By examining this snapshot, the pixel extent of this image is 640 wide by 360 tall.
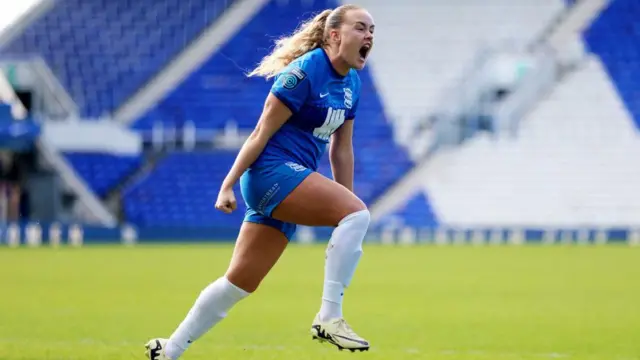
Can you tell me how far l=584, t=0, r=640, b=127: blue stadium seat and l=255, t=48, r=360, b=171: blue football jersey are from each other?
1356 inches

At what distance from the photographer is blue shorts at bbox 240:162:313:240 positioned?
7.24m

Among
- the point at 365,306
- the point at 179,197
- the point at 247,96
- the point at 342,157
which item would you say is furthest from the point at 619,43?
the point at 342,157

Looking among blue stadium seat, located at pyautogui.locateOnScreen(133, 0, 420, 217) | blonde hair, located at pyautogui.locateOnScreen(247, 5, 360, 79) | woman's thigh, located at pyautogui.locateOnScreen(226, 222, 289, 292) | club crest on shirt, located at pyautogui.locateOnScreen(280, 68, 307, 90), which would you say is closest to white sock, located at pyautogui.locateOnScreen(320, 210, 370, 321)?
woman's thigh, located at pyautogui.locateOnScreen(226, 222, 289, 292)

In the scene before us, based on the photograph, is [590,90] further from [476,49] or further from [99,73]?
[99,73]

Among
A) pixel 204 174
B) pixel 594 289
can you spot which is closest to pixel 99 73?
pixel 204 174

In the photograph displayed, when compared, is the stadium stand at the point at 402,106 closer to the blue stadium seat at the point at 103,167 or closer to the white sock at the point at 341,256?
the blue stadium seat at the point at 103,167

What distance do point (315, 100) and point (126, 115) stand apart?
3564 cm

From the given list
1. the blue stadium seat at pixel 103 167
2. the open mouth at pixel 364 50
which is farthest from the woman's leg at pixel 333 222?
the blue stadium seat at pixel 103 167

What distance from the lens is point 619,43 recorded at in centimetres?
4119

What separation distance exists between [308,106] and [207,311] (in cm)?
141

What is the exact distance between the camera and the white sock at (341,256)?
23.6ft

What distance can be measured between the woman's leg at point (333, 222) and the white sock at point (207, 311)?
0.55m

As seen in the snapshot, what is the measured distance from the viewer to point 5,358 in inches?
353

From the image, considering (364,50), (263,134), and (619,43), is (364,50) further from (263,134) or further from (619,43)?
(619,43)
